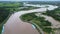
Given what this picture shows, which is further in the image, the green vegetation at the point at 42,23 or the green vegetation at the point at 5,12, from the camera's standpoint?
the green vegetation at the point at 5,12

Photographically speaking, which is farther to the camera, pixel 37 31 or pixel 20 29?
pixel 20 29

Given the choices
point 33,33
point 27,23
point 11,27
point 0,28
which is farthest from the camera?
point 27,23

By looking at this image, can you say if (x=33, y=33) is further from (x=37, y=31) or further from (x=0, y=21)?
(x=0, y=21)

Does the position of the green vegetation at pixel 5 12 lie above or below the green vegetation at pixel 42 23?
above

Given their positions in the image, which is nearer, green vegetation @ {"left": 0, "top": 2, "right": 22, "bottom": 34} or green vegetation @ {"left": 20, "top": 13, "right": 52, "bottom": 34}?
green vegetation @ {"left": 20, "top": 13, "right": 52, "bottom": 34}

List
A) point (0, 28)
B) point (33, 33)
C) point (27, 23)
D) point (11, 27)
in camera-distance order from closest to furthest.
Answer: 1. point (33, 33)
2. point (0, 28)
3. point (11, 27)
4. point (27, 23)

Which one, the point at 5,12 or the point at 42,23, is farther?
the point at 5,12

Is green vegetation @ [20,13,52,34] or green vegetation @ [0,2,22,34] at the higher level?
green vegetation @ [0,2,22,34]

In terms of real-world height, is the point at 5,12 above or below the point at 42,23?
above

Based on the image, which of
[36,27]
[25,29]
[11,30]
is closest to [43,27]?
[36,27]
